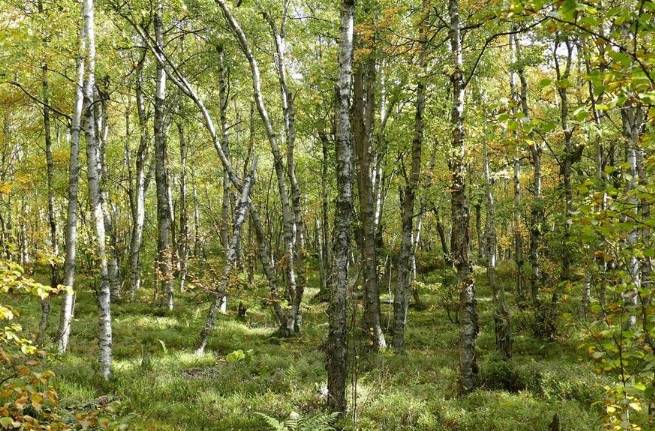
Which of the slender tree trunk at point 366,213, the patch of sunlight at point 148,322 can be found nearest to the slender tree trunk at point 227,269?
the slender tree trunk at point 366,213

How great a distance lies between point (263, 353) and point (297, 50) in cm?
1278

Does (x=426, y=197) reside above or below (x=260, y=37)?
below

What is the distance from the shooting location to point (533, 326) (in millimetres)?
15609

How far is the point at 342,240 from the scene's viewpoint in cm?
752

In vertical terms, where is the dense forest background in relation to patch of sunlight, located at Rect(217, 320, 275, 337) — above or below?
above

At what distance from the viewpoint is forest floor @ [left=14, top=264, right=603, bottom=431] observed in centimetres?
779

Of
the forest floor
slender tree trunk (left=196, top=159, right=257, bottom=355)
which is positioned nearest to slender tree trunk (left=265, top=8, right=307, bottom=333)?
the forest floor

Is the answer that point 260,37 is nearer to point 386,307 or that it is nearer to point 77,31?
point 77,31

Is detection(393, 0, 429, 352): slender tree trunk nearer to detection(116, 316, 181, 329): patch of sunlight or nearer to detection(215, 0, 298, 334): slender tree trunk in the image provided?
detection(215, 0, 298, 334): slender tree trunk

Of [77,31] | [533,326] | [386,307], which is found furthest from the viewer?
[386,307]

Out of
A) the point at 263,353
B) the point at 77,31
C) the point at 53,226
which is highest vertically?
the point at 77,31

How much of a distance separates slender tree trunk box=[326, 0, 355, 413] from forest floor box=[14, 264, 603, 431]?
77 centimetres

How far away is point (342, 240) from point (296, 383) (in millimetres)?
4078

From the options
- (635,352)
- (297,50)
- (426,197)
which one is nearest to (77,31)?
(297,50)
